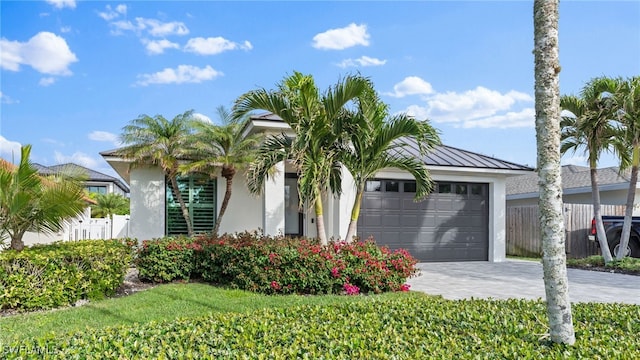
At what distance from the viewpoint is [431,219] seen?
12961 millimetres

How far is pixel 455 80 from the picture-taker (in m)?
11.0

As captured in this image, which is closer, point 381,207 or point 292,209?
point 381,207

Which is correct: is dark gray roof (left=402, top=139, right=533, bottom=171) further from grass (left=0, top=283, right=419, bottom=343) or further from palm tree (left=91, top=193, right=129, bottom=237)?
palm tree (left=91, top=193, right=129, bottom=237)

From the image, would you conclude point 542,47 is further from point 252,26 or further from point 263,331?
point 252,26

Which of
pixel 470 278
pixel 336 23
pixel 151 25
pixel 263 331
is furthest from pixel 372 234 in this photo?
pixel 263 331

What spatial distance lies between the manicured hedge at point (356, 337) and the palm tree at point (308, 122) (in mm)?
3625

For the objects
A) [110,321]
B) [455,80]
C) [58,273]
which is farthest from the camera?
[455,80]

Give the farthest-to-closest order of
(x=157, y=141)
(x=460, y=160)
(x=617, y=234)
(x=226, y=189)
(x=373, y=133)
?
(x=617, y=234) → (x=460, y=160) → (x=226, y=189) → (x=157, y=141) → (x=373, y=133)

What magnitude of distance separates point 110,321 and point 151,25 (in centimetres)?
642

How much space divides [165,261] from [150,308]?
2470 mm

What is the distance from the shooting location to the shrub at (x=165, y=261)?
866cm

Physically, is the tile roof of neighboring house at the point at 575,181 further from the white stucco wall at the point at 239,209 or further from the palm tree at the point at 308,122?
the palm tree at the point at 308,122

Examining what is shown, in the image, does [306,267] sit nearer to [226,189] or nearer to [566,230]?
[226,189]

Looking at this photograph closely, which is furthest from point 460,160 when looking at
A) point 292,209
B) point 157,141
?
point 157,141
